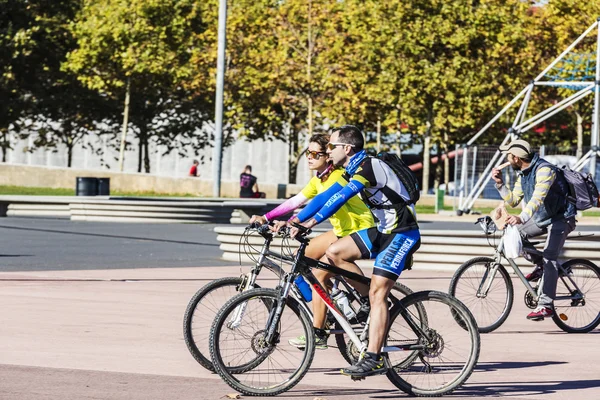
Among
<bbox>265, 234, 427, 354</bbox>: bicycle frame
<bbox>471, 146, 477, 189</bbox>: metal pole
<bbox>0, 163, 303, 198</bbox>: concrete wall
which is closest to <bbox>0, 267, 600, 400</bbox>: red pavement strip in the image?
<bbox>265, 234, 427, 354</bbox>: bicycle frame

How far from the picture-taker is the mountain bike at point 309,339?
7.08m

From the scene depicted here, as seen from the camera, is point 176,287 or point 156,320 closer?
point 156,320

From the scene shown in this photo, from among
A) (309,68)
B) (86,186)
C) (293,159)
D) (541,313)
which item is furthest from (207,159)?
(541,313)

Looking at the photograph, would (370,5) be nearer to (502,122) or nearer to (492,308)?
(502,122)

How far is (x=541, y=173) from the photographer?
396 inches

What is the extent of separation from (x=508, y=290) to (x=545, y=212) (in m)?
0.70

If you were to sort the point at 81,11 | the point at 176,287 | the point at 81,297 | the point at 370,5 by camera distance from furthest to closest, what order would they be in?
1. the point at 81,11
2. the point at 370,5
3. the point at 176,287
4. the point at 81,297

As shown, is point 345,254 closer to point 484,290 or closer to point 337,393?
point 337,393

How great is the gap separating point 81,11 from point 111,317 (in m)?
39.4

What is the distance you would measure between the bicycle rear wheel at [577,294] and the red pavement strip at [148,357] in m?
0.13

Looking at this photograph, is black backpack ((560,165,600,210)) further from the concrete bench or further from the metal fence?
the metal fence

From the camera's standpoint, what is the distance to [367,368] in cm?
711

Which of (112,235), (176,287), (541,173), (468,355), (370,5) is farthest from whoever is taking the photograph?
(370,5)

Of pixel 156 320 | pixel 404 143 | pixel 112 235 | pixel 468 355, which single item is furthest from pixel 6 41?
pixel 468 355
